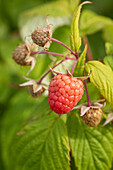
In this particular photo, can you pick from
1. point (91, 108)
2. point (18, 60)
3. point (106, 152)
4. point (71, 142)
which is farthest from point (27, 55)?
point (106, 152)

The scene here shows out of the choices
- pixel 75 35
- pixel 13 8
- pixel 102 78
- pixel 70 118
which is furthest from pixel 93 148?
pixel 13 8

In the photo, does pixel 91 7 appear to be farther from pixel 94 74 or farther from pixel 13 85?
pixel 94 74

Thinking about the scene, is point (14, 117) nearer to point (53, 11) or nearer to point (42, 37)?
point (53, 11)

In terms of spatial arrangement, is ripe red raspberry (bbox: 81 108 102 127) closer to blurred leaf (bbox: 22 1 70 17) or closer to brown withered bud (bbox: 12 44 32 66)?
brown withered bud (bbox: 12 44 32 66)

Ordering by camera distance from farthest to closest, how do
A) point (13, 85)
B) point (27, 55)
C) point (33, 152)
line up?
point (13, 85) < point (33, 152) < point (27, 55)

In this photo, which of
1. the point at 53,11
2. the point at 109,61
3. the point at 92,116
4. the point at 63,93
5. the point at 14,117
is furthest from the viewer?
the point at 14,117

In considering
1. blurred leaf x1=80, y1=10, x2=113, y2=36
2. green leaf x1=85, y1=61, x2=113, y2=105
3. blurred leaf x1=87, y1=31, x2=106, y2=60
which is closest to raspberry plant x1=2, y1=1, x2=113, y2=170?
green leaf x1=85, y1=61, x2=113, y2=105
